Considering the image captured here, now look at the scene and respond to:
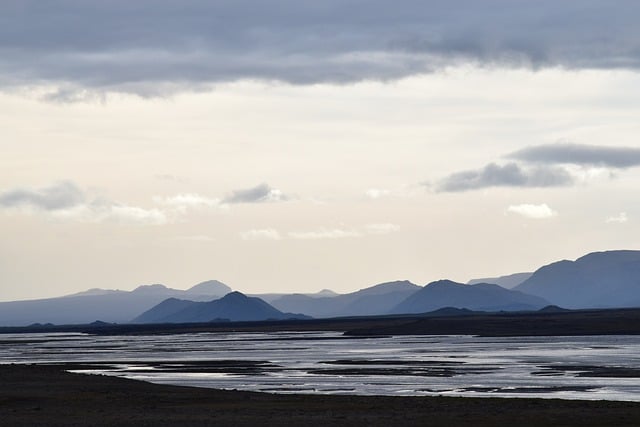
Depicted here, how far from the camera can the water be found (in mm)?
73500

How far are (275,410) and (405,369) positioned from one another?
38.2 meters

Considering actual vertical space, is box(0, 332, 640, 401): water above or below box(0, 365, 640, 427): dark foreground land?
above

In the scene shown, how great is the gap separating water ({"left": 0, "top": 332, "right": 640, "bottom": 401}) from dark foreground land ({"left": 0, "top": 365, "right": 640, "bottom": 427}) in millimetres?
8123

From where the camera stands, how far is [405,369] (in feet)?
313

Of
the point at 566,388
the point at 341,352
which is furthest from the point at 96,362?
the point at 566,388

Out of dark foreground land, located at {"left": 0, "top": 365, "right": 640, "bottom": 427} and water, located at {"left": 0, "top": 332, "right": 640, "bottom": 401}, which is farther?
water, located at {"left": 0, "top": 332, "right": 640, "bottom": 401}

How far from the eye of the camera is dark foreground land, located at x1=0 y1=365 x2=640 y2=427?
52.5m

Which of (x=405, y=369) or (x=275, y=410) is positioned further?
(x=405, y=369)

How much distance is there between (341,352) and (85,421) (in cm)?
7834

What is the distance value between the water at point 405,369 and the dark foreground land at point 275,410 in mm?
8123

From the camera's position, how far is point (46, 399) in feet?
220

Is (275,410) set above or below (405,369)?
below

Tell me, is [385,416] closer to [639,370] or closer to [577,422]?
[577,422]

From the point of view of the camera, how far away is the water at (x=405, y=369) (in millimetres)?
73500
